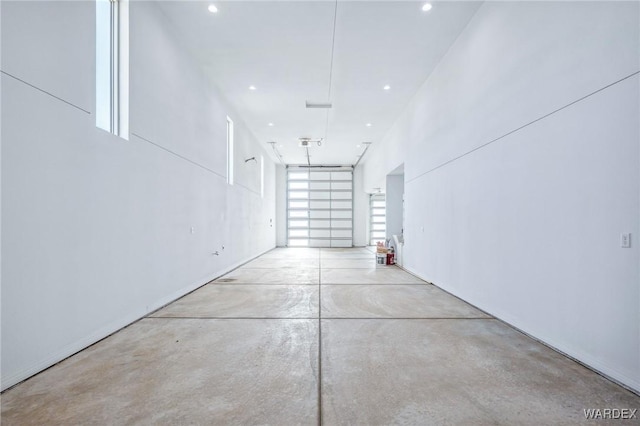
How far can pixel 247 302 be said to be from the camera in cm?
439

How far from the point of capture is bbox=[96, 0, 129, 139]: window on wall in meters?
3.11

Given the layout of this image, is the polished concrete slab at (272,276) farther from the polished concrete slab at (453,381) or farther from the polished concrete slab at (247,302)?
the polished concrete slab at (453,381)

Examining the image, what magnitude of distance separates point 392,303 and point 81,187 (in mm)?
3919

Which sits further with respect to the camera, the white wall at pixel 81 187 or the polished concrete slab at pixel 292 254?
the polished concrete slab at pixel 292 254

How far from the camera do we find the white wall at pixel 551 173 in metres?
2.19

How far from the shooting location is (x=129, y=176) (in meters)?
3.37

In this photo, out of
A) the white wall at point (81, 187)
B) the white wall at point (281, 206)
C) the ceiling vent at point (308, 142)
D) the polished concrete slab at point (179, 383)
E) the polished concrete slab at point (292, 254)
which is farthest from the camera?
the white wall at point (281, 206)

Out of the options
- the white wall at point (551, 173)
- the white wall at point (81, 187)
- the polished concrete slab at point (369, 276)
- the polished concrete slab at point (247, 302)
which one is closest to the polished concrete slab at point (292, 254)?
the polished concrete slab at point (369, 276)

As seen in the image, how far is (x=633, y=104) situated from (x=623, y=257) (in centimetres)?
110

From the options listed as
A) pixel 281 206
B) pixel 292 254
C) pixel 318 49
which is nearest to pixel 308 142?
pixel 292 254

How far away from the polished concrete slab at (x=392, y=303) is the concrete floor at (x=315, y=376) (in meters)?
0.04

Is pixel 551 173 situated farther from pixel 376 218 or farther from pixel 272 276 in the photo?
pixel 376 218

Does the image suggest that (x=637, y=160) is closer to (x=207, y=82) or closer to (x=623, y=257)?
(x=623, y=257)

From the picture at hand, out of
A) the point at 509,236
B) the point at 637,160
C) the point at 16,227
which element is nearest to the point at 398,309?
the point at 509,236
